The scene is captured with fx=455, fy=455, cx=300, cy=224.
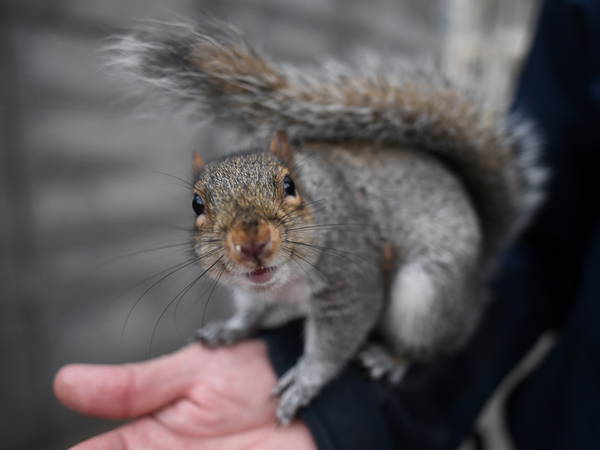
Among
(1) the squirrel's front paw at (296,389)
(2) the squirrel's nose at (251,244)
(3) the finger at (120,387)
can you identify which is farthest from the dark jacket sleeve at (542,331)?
(2) the squirrel's nose at (251,244)


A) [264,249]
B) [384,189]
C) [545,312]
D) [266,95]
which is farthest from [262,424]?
[545,312]

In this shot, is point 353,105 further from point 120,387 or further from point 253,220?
point 120,387

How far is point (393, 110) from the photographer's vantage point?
113cm

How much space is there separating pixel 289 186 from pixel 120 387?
1.82 ft

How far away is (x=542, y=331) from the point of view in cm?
147

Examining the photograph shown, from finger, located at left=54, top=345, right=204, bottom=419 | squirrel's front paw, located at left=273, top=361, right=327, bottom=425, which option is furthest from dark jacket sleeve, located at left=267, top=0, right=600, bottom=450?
finger, located at left=54, top=345, right=204, bottom=419

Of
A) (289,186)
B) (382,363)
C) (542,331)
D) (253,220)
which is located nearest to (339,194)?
(289,186)

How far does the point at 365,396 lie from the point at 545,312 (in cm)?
79

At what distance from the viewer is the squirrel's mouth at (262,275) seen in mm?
826

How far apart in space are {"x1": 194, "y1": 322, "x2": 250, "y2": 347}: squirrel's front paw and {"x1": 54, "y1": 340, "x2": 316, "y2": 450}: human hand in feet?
0.24

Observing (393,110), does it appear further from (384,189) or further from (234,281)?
(234,281)

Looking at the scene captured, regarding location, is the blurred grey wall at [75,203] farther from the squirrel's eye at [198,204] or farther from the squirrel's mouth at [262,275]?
the squirrel's mouth at [262,275]

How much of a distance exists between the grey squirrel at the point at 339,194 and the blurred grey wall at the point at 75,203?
0.57 m

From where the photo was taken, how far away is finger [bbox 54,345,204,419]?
3.10 feet
